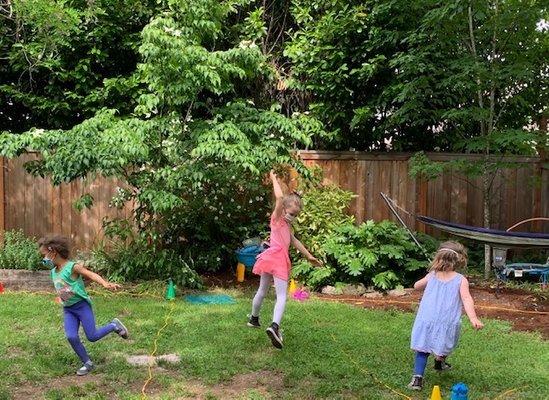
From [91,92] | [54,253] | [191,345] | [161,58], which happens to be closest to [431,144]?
[161,58]

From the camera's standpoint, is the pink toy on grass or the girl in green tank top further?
the pink toy on grass

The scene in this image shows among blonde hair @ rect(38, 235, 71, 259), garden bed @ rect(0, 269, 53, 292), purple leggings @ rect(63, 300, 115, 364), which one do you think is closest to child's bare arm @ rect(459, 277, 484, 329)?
purple leggings @ rect(63, 300, 115, 364)

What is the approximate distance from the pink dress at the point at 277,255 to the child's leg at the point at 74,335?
1567mm

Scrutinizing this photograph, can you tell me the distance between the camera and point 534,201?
905cm

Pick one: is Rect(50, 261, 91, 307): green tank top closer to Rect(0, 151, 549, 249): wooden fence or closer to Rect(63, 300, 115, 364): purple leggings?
Rect(63, 300, 115, 364): purple leggings

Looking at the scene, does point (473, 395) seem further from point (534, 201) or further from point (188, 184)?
point (534, 201)

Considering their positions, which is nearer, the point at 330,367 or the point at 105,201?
the point at 330,367

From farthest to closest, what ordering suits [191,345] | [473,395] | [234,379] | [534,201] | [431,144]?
[431,144]
[534,201]
[191,345]
[234,379]
[473,395]

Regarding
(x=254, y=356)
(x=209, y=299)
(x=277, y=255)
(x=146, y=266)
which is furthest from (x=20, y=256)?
(x=254, y=356)

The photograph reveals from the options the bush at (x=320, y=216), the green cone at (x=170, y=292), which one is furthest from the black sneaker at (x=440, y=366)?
the bush at (x=320, y=216)

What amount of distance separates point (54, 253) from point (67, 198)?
4.72 meters

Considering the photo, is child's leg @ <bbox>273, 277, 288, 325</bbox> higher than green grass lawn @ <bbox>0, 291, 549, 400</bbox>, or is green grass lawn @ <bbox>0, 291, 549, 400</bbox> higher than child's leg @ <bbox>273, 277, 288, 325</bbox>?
child's leg @ <bbox>273, 277, 288, 325</bbox>

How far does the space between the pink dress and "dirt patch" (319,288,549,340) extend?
1979 millimetres

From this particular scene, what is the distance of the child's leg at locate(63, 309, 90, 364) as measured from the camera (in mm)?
4492
